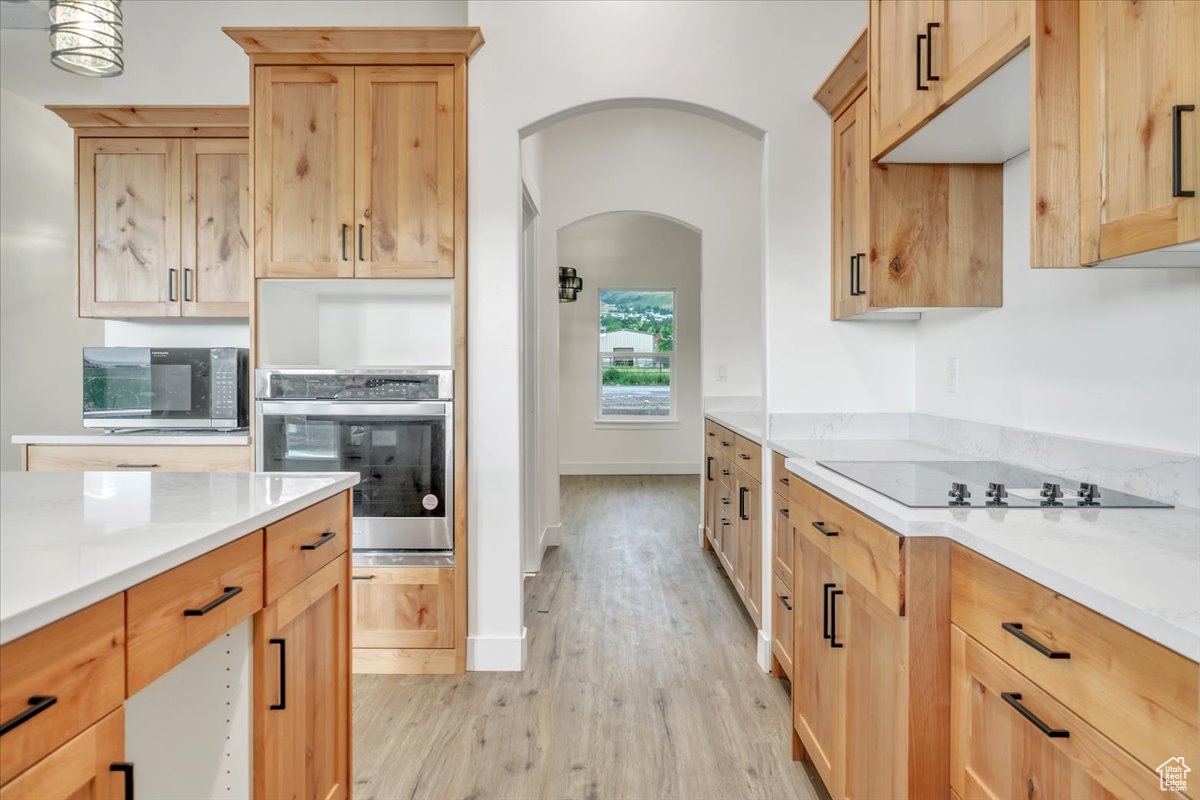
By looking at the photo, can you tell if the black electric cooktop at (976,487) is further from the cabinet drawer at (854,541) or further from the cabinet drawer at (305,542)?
the cabinet drawer at (305,542)

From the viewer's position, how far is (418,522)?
2.79 meters

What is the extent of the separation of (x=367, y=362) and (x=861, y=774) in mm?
2635

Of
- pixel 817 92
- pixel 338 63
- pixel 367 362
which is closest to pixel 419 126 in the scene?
pixel 338 63

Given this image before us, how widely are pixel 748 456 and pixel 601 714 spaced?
1302 millimetres

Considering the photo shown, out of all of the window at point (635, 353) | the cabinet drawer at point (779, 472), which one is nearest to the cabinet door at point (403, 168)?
the cabinet drawer at point (779, 472)

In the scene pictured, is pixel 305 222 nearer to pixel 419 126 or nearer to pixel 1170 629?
pixel 419 126

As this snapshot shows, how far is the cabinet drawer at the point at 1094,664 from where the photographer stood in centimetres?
72

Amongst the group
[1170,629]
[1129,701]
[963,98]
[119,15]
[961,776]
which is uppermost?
[119,15]

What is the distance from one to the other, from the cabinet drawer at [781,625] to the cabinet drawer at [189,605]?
1.78m

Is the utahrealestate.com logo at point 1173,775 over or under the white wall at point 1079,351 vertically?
under

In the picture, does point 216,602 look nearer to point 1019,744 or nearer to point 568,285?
point 1019,744

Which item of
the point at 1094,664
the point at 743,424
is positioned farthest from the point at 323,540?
the point at 743,424

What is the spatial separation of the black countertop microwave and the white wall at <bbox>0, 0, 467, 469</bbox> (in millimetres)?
434

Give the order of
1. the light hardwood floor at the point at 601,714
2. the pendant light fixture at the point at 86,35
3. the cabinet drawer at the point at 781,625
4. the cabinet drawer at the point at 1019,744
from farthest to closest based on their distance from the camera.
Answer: the cabinet drawer at the point at 781,625 → the light hardwood floor at the point at 601,714 → the pendant light fixture at the point at 86,35 → the cabinet drawer at the point at 1019,744
